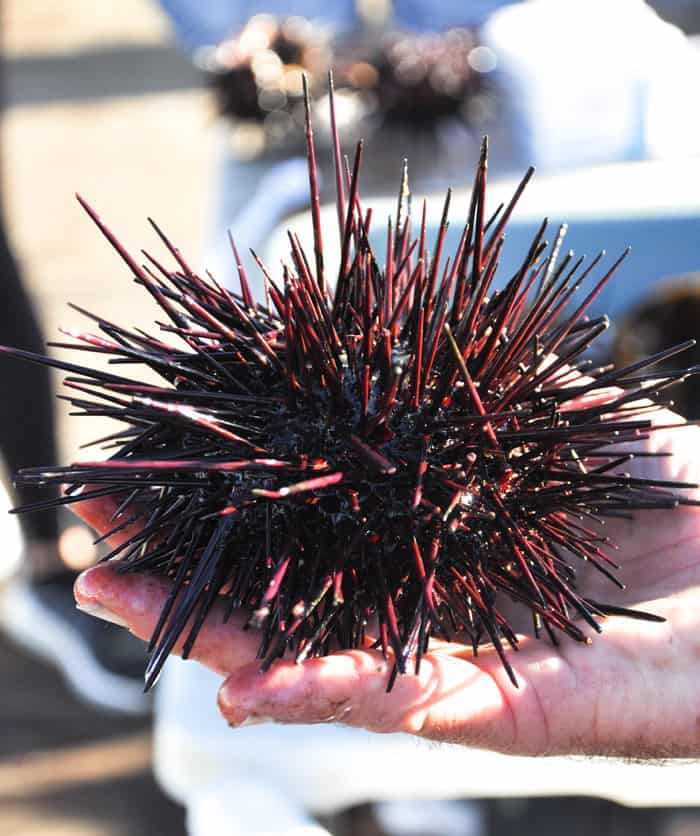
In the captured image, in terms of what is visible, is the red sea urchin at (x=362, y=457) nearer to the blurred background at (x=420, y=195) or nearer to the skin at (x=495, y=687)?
the skin at (x=495, y=687)

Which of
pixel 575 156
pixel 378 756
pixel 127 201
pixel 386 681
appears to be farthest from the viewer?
pixel 127 201

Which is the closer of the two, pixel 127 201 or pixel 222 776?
pixel 222 776

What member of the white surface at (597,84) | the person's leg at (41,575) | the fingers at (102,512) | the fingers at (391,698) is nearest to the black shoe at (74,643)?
the person's leg at (41,575)

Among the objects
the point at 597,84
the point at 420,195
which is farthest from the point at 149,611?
the point at 597,84

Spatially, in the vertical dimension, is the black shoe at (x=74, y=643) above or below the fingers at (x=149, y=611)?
below

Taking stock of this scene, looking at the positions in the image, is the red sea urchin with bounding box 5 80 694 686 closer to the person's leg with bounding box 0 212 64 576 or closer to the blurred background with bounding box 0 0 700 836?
the blurred background with bounding box 0 0 700 836

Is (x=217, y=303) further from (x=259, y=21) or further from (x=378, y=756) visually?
(x=259, y=21)

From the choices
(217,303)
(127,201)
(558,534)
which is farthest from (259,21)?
(558,534)
